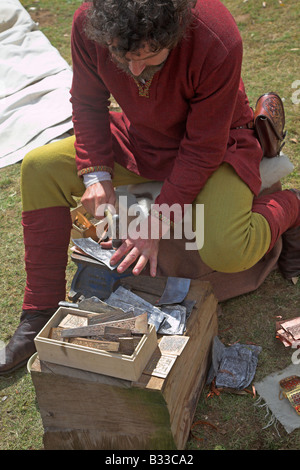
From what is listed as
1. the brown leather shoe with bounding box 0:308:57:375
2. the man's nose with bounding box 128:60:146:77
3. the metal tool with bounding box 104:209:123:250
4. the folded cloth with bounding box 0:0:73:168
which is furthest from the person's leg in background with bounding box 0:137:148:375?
the folded cloth with bounding box 0:0:73:168

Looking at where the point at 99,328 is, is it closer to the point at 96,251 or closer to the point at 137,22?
the point at 96,251

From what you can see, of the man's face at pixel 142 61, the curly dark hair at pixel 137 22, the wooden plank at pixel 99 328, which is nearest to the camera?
the curly dark hair at pixel 137 22

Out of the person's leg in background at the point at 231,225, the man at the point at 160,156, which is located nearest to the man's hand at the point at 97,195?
the man at the point at 160,156

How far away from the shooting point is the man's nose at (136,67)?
A: 2.03 meters

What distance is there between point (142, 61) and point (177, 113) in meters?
0.42

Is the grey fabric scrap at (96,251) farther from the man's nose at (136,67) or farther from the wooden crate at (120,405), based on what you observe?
the man's nose at (136,67)

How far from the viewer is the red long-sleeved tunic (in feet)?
7.23

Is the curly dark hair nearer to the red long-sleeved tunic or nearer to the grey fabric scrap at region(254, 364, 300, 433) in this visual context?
the red long-sleeved tunic

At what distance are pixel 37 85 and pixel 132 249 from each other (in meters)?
3.05

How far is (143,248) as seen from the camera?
98.7 inches

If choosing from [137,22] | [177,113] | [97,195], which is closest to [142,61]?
[137,22]

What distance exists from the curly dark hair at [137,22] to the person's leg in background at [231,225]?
777mm
